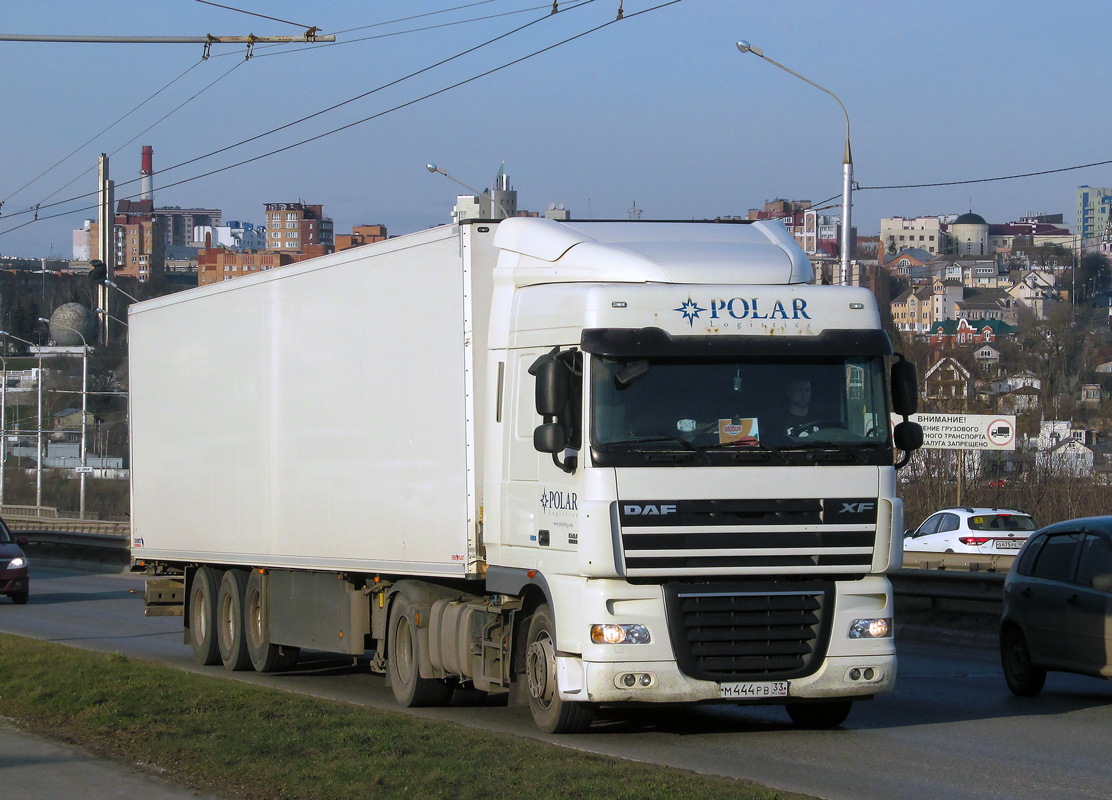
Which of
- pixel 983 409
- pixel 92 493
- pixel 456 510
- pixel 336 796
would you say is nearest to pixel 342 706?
pixel 456 510

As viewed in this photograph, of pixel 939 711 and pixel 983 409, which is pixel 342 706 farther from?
pixel 983 409

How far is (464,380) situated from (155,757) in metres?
3.36

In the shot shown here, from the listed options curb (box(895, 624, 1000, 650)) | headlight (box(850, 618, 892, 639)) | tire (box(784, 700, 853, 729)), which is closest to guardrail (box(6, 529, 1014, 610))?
curb (box(895, 624, 1000, 650))

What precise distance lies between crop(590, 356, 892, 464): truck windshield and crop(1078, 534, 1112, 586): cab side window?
303 cm

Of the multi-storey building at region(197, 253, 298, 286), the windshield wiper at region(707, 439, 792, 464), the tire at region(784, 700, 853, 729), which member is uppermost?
the multi-storey building at region(197, 253, 298, 286)

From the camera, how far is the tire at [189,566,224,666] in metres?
15.1

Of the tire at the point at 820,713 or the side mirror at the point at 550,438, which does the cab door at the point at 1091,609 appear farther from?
the side mirror at the point at 550,438

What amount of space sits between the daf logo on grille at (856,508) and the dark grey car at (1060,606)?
293cm

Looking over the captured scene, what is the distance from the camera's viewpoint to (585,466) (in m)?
8.66

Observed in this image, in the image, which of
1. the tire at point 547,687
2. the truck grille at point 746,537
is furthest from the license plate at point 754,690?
the tire at point 547,687

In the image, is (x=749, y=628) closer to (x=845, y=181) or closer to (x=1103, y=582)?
(x=1103, y=582)

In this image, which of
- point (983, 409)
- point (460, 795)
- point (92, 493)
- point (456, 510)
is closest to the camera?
point (460, 795)

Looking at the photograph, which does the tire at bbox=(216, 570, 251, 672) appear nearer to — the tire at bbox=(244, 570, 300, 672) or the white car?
the tire at bbox=(244, 570, 300, 672)

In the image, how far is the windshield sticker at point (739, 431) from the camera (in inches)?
345
